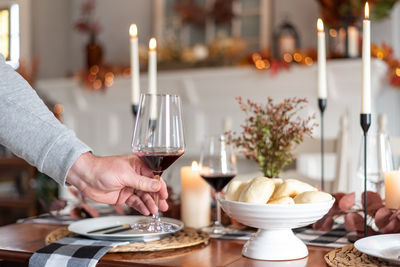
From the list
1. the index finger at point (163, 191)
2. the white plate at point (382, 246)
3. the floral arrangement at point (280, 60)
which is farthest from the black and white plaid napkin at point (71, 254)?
the floral arrangement at point (280, 60)

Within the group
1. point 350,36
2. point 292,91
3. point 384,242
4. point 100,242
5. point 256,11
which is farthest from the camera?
point 256,11

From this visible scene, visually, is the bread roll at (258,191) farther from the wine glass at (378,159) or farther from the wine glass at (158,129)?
the wine glass at (378,159)

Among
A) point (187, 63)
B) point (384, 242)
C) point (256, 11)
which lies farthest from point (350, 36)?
point (384, 242)

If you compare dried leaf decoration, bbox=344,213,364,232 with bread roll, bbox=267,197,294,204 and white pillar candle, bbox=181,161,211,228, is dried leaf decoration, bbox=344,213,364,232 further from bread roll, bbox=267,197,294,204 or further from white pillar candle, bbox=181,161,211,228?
white pillar candle, bbox=181,161,211,228

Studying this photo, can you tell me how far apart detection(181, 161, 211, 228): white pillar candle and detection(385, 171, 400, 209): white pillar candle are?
0.45 meters

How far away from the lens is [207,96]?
3852 mm

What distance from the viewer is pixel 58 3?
462 centimetres

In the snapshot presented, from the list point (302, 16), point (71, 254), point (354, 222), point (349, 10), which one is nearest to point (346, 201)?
point (354, 222)

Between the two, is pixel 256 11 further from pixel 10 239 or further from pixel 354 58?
pixel 10 239

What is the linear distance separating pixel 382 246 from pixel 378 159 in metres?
0.40

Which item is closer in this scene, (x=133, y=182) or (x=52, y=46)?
(x=133, y=182)

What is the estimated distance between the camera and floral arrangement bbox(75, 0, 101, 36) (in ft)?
14.1

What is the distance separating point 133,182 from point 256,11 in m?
3.00

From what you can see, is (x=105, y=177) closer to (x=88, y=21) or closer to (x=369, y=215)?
(x=369, y=215)
